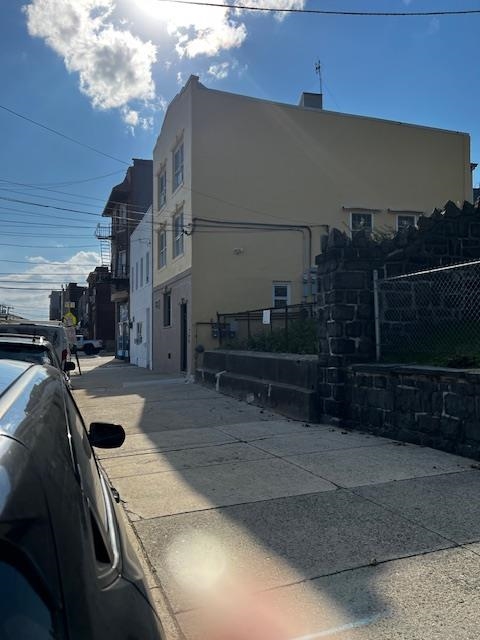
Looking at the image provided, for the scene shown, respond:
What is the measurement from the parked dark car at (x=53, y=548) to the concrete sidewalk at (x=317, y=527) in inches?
63.4

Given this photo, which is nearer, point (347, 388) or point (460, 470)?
point (460, 470)

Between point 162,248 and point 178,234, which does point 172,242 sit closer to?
point 178,234

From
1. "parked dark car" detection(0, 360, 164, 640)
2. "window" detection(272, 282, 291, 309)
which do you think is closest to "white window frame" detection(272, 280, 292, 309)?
"window" detection(272, 282, 291, 309)

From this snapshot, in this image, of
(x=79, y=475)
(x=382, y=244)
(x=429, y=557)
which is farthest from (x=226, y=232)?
(x=79, y=475)

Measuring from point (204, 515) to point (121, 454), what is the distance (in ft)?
9.34

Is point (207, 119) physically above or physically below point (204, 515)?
above

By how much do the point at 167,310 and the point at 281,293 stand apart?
5673mm

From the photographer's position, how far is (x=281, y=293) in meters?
19.2

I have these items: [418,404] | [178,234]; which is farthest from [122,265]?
[418,404]

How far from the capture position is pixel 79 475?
1.72 metres

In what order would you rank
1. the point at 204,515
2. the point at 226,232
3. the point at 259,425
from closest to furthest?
the point at 204,515 → the point at 259,425 → the point at 226,232

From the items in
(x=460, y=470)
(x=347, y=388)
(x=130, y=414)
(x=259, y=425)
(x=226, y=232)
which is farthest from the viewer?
(x=226, y=232)

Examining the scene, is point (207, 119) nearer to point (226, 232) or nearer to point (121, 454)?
point (226, 232)

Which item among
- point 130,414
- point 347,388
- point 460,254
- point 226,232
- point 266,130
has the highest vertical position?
point 266,130
